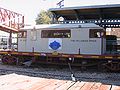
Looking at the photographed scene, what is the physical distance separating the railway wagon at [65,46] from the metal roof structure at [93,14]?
4270 mm

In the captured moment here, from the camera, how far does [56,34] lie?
51.2ft

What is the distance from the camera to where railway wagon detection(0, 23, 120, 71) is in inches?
582

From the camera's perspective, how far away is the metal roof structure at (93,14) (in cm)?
1903

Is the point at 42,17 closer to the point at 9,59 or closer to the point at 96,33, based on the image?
the point at 9,59

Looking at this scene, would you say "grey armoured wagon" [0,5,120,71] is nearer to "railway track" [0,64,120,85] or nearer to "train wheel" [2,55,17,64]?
"train wheel" [2,55,17,64]

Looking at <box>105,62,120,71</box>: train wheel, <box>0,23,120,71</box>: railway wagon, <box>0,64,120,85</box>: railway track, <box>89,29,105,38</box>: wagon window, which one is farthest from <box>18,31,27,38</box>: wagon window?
<box>105,62,120,71</box>: train wheel

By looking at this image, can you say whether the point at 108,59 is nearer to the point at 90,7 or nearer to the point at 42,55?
the point at 42,55

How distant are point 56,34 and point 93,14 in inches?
261

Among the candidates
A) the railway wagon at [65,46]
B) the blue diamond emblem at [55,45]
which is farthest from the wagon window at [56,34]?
the blue diamond emblem at [55,45]

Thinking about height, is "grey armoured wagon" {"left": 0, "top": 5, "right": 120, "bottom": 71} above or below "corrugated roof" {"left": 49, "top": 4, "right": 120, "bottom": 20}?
below

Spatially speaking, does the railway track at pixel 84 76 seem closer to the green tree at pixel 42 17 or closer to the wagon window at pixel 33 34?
the wagon window at pixel 33 34

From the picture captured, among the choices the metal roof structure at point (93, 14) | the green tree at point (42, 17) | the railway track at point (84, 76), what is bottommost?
the railway track at point (84, 76)

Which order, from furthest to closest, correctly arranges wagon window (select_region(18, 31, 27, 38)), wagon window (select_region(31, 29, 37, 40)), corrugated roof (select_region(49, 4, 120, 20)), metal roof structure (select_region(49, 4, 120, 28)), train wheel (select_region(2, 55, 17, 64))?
metal roof structure (select_region(49, 4, 120, 28)) → corrugated roof (select_region(49, 4, 120, 20)) → train wheel (select_region(2, 55, 17, 64)) → wagon window (select_region(18, 31, 27, 38)) → wagon window (select_region(31, 29, 37, 40))

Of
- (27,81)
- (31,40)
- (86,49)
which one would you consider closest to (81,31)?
(86,49)
